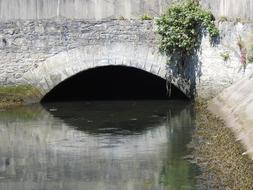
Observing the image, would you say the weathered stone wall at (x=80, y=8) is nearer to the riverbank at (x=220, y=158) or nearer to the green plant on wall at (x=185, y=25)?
the green plant on wall at (x=185, y=25)

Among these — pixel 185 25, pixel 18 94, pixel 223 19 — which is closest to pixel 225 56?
pixel 223 19

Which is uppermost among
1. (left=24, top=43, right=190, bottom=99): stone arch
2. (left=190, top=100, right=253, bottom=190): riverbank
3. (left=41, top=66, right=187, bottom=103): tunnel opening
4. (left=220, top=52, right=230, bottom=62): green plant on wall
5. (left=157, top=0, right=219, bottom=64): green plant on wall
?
(left=157, top=0, right=219, bottom=64): green plant on wall

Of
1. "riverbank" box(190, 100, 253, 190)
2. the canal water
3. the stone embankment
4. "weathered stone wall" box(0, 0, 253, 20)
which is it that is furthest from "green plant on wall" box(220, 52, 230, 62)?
"riverbank" box(190, 100, 253, 190)

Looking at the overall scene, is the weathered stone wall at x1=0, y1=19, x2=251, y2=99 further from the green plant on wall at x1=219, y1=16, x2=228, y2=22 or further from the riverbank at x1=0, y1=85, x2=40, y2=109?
the green plant on wall at x1=219, y1=16, x2=228, y2=22

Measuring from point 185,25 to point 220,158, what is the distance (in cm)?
693

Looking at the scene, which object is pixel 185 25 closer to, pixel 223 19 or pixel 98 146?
pixel 223 19

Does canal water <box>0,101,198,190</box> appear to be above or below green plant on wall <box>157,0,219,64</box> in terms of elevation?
below

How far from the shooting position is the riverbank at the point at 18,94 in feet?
59.8

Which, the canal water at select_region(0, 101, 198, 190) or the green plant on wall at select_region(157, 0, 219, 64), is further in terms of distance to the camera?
the green plant on wall at select_region(157, 0, 219, 64)

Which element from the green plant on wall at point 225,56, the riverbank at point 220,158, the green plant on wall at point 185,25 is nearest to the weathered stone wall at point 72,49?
the green plant on wall at point 185,25

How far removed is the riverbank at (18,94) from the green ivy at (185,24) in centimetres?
374

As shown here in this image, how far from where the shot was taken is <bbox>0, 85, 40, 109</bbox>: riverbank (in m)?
→ 18.2

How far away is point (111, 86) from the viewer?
68.8 ft

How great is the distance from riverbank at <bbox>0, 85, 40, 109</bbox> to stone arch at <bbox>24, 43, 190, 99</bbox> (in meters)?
0.54
